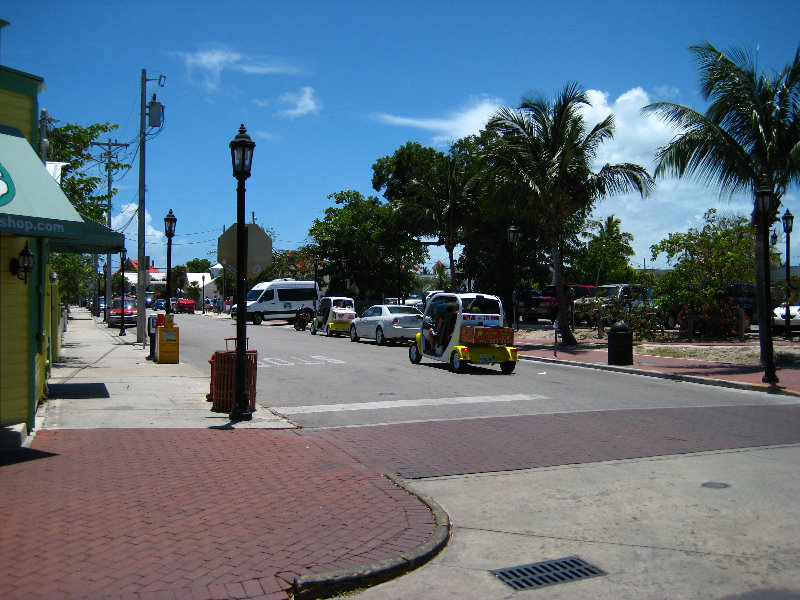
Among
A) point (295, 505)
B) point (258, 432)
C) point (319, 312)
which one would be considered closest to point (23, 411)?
point (258, 432)

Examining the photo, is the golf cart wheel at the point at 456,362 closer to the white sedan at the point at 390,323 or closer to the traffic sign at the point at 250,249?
the traffic sign at the point at 250,249

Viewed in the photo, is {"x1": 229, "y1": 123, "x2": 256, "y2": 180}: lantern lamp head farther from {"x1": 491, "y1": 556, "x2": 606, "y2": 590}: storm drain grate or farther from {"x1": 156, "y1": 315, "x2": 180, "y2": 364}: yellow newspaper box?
{"x1": 156, "y1": 315, "x2": 180, "y2": 364}: yellow newspaper box

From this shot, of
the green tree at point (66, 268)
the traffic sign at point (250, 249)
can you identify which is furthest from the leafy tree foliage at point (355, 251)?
the traffic sign at point (250, 249)

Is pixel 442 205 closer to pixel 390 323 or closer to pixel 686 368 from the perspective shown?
pixel 390 323

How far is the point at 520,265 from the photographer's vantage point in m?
37.8

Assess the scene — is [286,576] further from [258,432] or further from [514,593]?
[258,432]

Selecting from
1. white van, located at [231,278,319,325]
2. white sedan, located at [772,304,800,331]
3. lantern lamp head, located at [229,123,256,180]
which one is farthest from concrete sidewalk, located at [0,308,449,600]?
white van, located at [231,278,319,325]

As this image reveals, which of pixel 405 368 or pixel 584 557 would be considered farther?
pixel 405 368

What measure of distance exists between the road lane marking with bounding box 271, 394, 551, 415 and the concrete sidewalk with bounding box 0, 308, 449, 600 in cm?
169

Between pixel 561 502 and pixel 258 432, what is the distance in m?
4.52

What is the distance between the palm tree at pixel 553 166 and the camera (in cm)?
2298

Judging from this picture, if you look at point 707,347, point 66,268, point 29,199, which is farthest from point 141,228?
point 707,347

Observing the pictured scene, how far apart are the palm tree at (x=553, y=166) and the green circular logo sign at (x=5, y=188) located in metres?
17.6

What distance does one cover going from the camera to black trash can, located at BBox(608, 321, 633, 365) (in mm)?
18125
